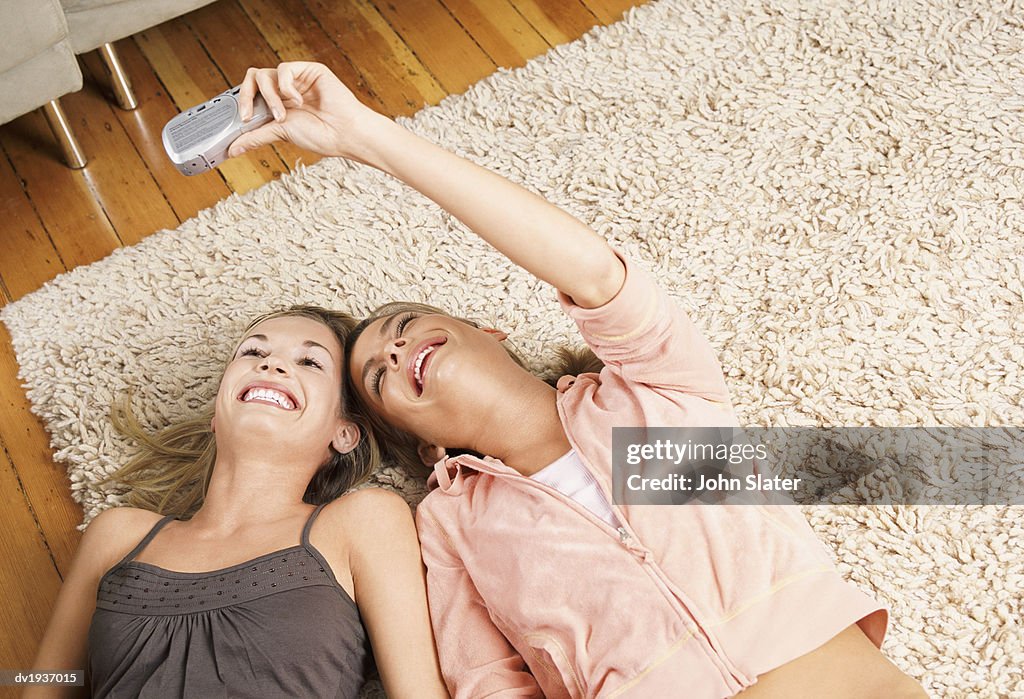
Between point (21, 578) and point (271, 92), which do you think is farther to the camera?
point (21, 578)

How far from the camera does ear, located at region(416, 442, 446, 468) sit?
5.05 ft

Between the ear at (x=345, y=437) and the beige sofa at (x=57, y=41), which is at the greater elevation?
the beige sofa at (x=57, y=41)

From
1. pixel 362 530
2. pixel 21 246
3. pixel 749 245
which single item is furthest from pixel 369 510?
pixel 21 246

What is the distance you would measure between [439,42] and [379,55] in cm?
15

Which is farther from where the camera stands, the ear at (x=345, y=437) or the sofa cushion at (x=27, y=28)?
the sofa cushion at (x=27, y=28)

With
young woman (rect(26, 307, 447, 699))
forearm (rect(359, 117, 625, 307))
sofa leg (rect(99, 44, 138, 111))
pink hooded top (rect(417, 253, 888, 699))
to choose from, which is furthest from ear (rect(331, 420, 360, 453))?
sofa leg (rect(99, 44, 138, 111))

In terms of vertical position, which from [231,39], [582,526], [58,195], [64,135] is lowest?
[58,195]

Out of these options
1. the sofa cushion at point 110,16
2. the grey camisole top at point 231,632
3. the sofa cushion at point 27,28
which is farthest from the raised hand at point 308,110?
the sofa cushion at point 110,16

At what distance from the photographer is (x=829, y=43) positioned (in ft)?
6.81

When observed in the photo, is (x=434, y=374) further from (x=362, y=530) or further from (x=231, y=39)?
(x=231, y=39)

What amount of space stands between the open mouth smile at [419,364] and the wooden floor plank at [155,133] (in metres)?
0.83

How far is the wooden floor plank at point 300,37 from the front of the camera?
2.21 meters

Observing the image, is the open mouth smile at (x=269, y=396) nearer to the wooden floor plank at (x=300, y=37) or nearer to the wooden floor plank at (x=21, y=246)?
the wooden floor plank at (x=21, y=246)

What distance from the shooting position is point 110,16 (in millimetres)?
1953
